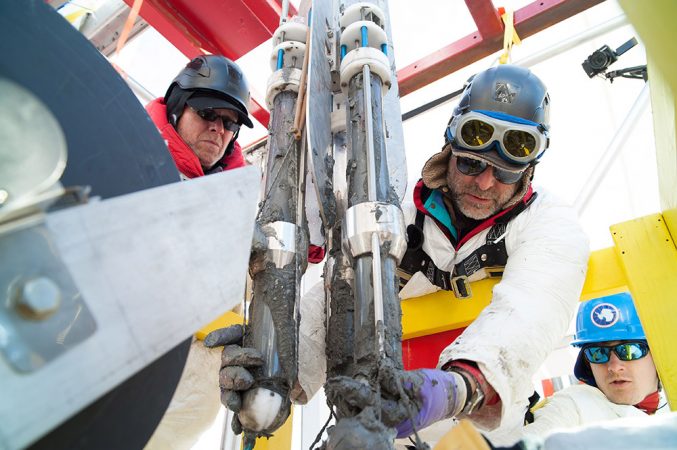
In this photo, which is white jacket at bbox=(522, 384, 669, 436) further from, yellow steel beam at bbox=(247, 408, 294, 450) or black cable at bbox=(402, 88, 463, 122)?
black cable at bbox=(402, 88, 463, 122)

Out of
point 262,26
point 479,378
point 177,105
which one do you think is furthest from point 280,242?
point 262,26

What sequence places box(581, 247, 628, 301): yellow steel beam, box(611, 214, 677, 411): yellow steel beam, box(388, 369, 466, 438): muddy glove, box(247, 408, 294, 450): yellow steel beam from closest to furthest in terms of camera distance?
box(388, 369, 466, 438): muddy glove
box(611, 214, 677, 411): yellow steel beam
box(581, 247, 628, 301): yellow steel beam
box(247, 408, 294, 450): yellow steel beam

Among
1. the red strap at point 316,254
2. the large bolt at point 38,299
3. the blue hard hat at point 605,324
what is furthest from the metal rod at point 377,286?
the blue hard hat at point 605,324

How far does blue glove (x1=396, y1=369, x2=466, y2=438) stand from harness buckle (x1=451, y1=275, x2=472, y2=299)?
628mm

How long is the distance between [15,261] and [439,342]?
1.38 m

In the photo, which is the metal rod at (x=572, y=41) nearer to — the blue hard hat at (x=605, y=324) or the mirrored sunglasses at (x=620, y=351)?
the blue hard hat at (x=605, y=324)

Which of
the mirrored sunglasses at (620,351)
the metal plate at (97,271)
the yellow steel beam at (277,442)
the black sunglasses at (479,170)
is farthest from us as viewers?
the mirrored sunglasses at (620,351)

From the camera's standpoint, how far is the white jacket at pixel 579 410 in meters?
2.01

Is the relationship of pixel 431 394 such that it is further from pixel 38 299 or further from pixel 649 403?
pixel 649 403

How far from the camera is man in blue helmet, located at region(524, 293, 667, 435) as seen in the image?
6.84 ft

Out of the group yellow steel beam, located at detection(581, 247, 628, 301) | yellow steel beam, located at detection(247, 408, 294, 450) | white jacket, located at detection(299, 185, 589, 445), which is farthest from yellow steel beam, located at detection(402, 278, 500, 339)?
yellow steel beam, located at detection(247, 408, 294, 450)

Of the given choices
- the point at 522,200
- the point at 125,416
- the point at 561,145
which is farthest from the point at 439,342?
the point at 561,145

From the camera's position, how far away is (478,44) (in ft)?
8.85

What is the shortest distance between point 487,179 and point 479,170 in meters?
0.04
